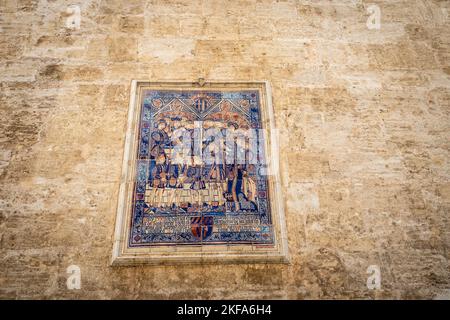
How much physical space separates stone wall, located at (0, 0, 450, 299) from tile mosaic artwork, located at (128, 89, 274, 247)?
11.2 inches

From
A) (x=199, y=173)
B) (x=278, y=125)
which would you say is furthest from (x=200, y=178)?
(x=278, y=125)

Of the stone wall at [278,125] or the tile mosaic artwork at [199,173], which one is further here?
the tile mosaic artwork at [199,173]

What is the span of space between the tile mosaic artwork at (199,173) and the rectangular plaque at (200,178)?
0.01 metres

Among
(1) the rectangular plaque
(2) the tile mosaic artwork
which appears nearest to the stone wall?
(1) the rectangular plaque

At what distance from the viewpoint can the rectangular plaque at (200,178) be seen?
3.36 meters

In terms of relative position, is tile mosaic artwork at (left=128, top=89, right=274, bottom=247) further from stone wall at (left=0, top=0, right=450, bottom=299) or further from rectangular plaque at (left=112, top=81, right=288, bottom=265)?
stone wall at (left=0, top=0, right=450, bottom=299)

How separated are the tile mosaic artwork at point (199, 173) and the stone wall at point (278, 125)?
0.28 m

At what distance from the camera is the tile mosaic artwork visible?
344 centimetres

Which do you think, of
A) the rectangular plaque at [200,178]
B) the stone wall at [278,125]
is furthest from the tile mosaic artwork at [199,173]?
the stone wall at [278,125]

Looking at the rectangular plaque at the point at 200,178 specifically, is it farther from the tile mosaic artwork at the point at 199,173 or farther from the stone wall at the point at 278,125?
the stone wall at the point at 278,125

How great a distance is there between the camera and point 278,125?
4.07 metres

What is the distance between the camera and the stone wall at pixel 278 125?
128 inches

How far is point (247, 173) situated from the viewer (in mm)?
3760
